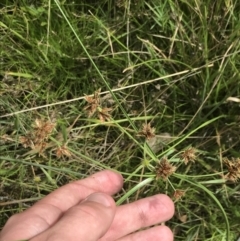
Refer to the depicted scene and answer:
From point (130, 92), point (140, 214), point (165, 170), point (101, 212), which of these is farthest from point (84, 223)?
point (130, 92)

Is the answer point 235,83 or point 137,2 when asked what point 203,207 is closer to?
point 235,83

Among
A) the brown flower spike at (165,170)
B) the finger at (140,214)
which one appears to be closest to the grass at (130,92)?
the finger at (140,214)

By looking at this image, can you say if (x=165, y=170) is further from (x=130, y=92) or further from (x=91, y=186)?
(x=130, y=92)

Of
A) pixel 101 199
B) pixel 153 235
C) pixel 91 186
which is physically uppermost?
pixel 101 199

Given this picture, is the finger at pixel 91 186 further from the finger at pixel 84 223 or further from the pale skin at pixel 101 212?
the finger at pixel 84 223

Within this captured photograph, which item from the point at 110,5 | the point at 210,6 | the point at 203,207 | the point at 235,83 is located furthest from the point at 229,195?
the point at 110,5

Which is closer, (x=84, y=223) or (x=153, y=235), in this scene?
(x=84, y=223)

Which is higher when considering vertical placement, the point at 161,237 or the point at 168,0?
the point at 168,0
